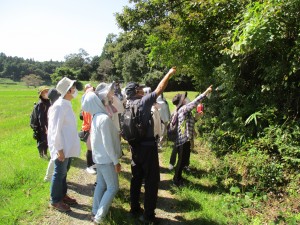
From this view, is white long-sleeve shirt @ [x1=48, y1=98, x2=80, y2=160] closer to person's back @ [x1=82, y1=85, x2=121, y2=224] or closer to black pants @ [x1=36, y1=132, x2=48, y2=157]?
person's back @ [x1=82, y1=85, x2=121, y2=224]

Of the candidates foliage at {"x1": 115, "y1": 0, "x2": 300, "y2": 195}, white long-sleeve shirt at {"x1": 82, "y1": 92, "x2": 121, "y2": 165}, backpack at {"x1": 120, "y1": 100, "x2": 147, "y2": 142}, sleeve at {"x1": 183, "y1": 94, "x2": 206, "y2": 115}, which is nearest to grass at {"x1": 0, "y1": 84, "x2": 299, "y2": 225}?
foliage at {"x1": 115, "y1": 0, "x2": 300, "y2": 195}

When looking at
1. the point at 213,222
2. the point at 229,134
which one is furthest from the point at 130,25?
the point at 213,222

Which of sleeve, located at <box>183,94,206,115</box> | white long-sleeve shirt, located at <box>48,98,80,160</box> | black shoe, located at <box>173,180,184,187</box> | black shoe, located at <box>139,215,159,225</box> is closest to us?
black shoe, located at <box>139,215,159,225</box>

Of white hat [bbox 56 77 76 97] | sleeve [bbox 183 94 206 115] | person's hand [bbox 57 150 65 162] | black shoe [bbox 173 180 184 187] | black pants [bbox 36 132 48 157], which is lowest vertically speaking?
black shoe [bbox 173 180 184 187]

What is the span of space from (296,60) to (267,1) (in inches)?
45.1

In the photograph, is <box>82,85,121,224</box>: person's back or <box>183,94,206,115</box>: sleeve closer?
<box>82,85,121,224</box>: person's back

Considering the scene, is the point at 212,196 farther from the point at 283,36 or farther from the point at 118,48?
the point at 118,48

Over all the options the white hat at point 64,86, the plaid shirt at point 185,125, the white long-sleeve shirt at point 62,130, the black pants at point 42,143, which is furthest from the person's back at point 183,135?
the black pants at point 42,143

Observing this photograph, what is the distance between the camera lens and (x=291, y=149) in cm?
481

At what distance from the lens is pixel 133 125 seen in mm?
3986

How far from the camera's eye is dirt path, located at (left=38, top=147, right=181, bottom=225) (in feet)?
14.9

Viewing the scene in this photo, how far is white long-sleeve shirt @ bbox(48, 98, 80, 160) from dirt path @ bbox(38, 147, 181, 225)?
3.50ft

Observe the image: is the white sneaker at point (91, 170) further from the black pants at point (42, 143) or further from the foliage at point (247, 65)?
the foliage at point (247, 65)

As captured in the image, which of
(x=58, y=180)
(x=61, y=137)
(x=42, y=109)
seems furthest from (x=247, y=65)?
(x=42, y=109)
